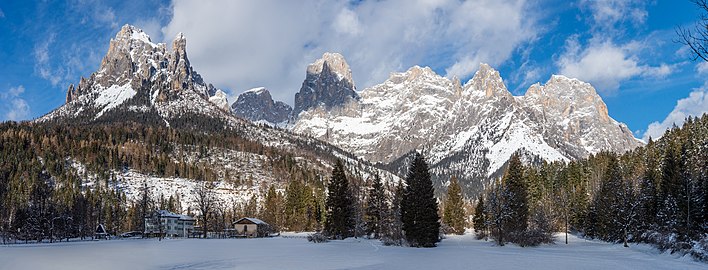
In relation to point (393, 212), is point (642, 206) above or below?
above

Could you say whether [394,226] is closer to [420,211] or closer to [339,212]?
[339,212]

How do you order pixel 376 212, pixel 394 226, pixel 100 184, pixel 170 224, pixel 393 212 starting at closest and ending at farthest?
pixel 394 226 → pixel 393 212 → pixel 376 212 → pixel 170 224 → pixel 100 184

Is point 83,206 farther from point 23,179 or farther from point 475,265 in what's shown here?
point 475,265

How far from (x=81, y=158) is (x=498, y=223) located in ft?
439

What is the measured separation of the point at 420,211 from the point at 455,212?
47702 millimetres

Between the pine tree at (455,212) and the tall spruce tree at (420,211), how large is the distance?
147ft

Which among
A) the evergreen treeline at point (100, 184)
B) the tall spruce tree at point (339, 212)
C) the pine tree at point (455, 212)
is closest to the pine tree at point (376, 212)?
the tall spruce tree at point (339, 212)

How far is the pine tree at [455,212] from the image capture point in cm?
9882

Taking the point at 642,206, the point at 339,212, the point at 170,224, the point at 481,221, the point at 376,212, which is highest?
the point at 642,206

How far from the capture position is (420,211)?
181 feet

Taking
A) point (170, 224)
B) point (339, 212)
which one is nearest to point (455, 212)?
point (339, 212)

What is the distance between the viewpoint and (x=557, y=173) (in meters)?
118

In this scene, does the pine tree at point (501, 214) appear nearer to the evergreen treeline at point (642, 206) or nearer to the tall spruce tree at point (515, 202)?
the evergreen treeline at point (642, 206)

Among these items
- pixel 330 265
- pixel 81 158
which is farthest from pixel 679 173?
pixel 81 158
